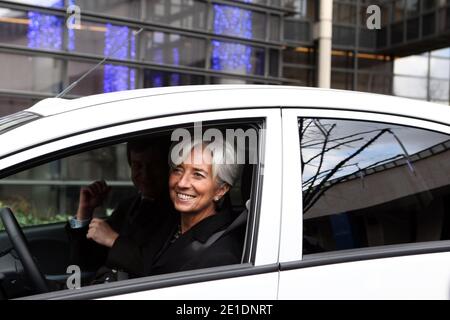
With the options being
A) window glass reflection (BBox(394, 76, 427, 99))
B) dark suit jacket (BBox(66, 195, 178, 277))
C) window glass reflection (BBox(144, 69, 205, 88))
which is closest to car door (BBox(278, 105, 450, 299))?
dark suit jacket (BBox(66, 195, 178, 277))

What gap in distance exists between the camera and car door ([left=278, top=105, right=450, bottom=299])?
1.62 meters

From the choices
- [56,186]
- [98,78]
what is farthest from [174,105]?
[98,78]

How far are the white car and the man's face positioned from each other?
1.84 feet

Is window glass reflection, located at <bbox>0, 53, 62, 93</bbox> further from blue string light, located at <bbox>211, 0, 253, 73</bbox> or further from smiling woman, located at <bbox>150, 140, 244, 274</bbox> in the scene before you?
smiling woman, located at <bbox>150, 140, 244, 274</bbox>

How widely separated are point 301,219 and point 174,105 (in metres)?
0.54

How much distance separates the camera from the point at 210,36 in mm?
10016

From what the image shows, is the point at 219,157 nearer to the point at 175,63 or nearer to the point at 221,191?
the point at 221,191

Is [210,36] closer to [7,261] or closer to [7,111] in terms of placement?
[7,111]

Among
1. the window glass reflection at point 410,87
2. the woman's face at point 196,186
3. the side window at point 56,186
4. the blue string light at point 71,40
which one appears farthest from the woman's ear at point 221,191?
the window glass reflection at point 410,87

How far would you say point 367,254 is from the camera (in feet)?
5.57

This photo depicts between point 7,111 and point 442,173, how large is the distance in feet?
25.7

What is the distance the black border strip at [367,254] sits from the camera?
161 cm

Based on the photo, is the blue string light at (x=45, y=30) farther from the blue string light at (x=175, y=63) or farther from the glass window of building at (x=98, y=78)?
the blue string light at (x=175, y=63)
